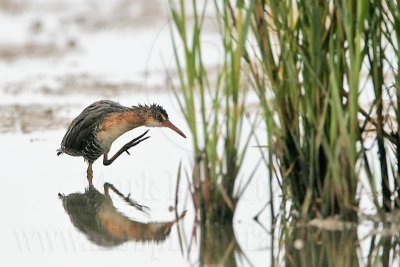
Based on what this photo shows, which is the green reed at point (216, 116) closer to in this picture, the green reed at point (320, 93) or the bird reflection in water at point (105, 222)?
the green reed at point (320, 93)

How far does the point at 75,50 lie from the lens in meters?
14.2

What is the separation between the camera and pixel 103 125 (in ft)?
24.2

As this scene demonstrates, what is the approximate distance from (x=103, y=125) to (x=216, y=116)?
2409 millimetres

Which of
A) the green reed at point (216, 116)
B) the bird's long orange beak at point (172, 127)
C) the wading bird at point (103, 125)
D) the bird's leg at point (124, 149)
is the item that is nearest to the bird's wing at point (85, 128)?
the wading bird at point (103, 125)

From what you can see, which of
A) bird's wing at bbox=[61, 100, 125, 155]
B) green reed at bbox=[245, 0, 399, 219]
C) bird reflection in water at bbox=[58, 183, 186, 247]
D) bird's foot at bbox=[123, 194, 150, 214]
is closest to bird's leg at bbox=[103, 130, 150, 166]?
bird's wing at bbox=[61, 100, 125, 155]

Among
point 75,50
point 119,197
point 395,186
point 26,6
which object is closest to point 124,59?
point 75,50

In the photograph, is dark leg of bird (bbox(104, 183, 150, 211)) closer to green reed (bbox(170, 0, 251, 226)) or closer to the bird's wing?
the bird's wing

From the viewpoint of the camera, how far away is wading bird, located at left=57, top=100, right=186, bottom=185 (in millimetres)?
7270

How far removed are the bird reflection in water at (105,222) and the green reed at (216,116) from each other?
330 millimetres

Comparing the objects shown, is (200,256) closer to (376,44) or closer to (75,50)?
(376,44)

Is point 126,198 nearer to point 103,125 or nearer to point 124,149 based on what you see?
point 103,125

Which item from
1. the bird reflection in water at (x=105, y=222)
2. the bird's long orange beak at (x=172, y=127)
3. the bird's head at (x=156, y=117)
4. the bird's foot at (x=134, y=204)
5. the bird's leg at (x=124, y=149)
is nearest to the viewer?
the bird reflection in water at (x=105, y=222)

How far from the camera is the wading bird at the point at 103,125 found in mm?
7270

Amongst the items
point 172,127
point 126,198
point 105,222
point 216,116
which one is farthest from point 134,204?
point 216,116
